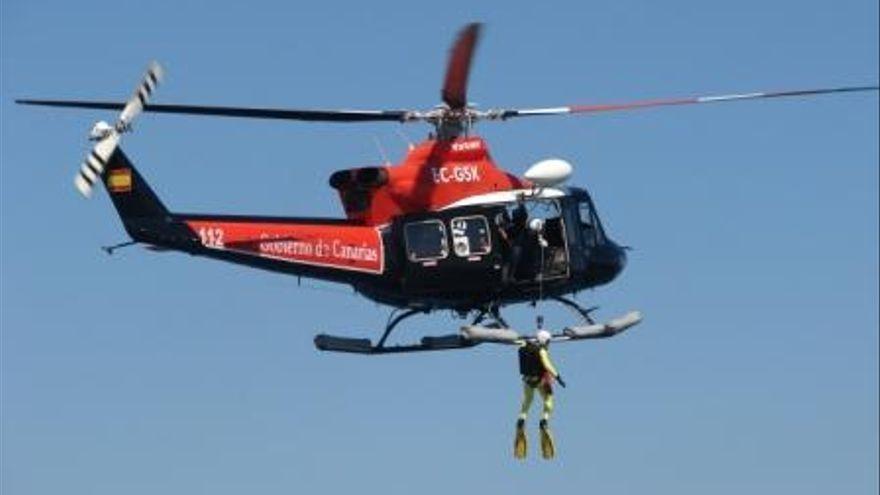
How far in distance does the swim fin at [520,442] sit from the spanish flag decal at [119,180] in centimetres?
917

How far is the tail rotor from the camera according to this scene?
34500 mm

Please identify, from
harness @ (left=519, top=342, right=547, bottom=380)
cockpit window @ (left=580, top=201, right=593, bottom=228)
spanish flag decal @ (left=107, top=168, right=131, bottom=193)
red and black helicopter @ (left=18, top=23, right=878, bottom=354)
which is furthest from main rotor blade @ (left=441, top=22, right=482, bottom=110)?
spanish flag decal @ (left=107, top=168, right=131, bottom=193)

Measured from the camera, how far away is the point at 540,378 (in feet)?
115

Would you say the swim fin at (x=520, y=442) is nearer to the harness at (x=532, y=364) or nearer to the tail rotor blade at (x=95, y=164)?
the harness at (x=532, y=364)

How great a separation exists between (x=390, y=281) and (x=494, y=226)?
2396 millimetres

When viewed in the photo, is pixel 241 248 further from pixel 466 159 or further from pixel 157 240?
pixel 466 159

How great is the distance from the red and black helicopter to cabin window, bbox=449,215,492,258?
20mm

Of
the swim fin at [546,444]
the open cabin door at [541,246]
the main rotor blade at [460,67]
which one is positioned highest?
the main rotor blade at [460,67]

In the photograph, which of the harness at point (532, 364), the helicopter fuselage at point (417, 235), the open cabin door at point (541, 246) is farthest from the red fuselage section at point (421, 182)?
the harness at point (532, 364)

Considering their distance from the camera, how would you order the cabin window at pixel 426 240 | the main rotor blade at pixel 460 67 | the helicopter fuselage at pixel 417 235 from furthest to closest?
the cabin window at pixel 426 240, the helicopter fuselage at pixel 417 235, the main rotor blade at pixel 460 67

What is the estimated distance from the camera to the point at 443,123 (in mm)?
36438

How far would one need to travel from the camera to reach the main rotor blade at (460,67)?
31828mm

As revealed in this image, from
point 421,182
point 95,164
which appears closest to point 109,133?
point 95,164

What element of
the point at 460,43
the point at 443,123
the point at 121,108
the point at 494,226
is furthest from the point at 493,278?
the point at 121,108
